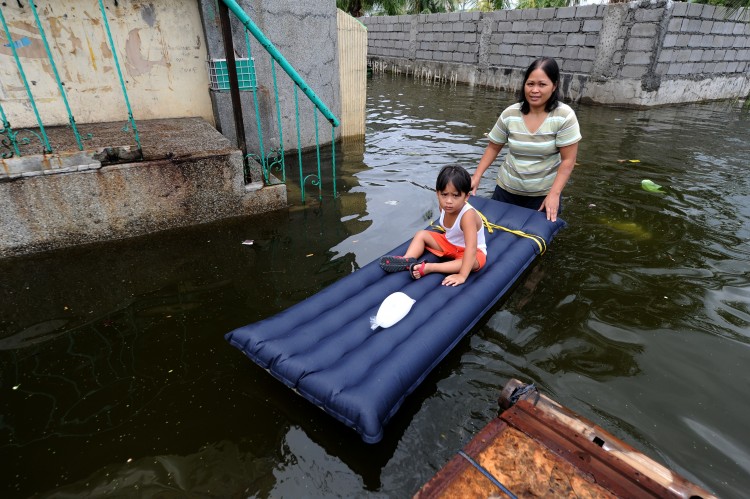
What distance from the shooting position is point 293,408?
7.63 ft

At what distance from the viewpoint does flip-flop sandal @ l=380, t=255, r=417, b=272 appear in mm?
3053

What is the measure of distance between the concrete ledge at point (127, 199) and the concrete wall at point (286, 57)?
3.47ft

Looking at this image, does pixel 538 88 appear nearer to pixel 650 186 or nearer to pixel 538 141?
pixel 538 141

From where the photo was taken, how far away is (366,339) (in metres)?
2.44

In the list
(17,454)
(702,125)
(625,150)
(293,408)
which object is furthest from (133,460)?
(702,125)

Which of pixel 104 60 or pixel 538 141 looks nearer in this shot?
pixel 538 141

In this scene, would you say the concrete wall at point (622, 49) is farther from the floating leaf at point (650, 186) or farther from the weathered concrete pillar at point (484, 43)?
the floating leaf at point (650, 186)

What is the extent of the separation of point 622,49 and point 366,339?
11991 mm

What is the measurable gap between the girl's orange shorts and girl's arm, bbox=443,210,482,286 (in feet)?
0.41

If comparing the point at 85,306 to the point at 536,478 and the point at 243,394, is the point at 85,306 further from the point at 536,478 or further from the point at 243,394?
the point at 536,478

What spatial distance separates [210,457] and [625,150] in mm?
8159

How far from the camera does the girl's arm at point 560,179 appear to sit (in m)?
3.28

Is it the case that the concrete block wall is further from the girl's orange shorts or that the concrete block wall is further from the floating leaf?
the girl's orange shorts

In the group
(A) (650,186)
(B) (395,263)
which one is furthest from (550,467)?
(A) (650,186)
